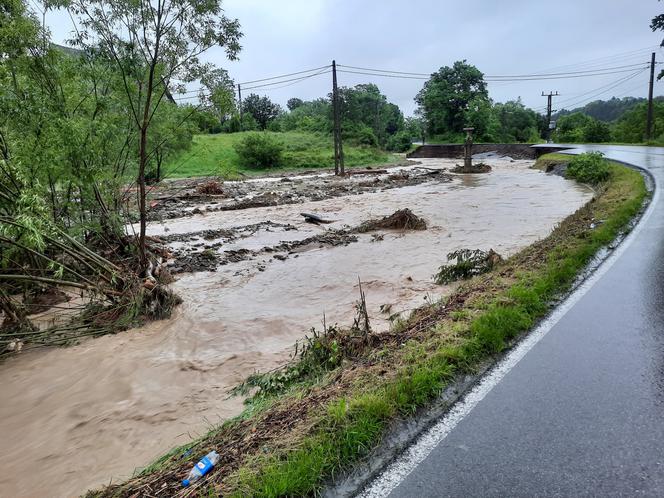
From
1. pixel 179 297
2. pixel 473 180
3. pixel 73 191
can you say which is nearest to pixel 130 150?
pixel 73 191

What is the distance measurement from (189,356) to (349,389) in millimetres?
3083

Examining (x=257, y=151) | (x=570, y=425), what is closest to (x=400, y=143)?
(x=257, y=151)

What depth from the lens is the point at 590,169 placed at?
21.3 meters

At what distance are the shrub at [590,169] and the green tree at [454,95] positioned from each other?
41.5 m

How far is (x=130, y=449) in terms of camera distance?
406 centimetres

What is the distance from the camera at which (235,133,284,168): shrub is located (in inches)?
1677

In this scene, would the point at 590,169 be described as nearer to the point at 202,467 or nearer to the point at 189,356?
the point at 189,356

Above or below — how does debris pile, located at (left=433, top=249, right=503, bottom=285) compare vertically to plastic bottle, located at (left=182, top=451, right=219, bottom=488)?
below

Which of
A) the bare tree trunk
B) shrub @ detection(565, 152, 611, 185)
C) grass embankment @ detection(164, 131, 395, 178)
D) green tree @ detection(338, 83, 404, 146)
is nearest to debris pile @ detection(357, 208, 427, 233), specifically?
the bare tree trunk

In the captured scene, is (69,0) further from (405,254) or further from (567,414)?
(567,414)

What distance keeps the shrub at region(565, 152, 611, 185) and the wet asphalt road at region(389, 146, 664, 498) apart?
17685 mm

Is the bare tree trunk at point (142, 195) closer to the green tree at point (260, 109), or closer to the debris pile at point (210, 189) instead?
the debris pile at point (210, 189)

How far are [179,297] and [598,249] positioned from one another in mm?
7256

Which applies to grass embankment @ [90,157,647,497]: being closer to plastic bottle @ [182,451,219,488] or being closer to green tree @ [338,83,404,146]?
plastic bottle @ [182,451,219,488]
